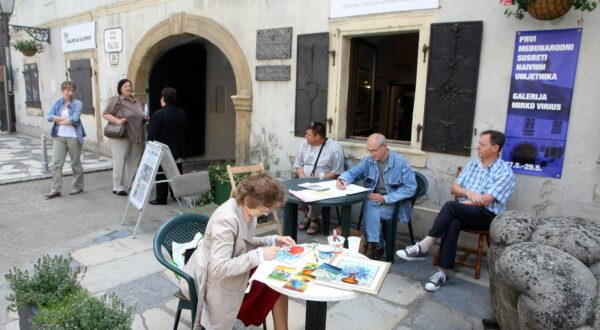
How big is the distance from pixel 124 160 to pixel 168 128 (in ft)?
3.74

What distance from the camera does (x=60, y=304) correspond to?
2.18 meters

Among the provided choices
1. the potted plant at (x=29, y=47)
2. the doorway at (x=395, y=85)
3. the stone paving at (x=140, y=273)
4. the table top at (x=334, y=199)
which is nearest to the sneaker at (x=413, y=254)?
the stone paving at (x=140, y=273)

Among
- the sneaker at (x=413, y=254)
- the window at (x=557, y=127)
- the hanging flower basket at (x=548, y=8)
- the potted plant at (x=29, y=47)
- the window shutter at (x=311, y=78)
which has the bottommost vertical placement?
the sneaker at (x=413, y=254)

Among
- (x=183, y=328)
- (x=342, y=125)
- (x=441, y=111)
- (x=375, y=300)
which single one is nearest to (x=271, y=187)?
(x=183, y=328)

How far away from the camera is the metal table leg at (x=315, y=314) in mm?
2230

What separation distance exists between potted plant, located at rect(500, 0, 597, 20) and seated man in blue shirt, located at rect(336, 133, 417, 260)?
1.63m

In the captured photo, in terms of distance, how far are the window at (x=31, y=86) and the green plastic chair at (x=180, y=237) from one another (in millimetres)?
11461

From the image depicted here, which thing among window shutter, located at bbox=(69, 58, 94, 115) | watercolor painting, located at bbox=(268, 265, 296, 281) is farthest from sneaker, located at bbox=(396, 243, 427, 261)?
window shutter, located at bbox=(69, 58, 94, 115)

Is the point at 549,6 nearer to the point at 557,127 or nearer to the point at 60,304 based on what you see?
the point at 557,127

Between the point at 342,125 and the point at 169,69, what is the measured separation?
532cm

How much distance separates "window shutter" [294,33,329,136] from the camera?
17.5 feet

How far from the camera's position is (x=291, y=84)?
575 cm

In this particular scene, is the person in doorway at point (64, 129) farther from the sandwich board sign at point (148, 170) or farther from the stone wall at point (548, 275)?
the stone wall at point (548, 275)

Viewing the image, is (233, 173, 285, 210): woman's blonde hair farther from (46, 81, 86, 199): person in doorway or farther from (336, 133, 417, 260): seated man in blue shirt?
(46, 81, 86, 199): person in doorway
